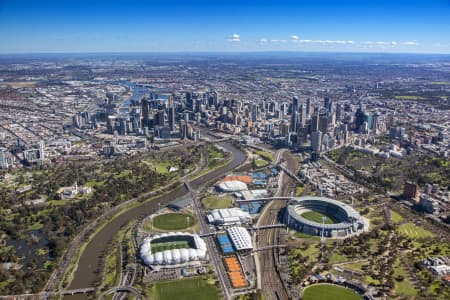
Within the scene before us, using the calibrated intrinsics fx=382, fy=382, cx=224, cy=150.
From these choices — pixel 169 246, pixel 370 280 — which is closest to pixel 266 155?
pixel 169 246

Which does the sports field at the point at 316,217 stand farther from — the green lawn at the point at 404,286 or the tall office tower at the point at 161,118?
the tall office tower at the point at 161,118

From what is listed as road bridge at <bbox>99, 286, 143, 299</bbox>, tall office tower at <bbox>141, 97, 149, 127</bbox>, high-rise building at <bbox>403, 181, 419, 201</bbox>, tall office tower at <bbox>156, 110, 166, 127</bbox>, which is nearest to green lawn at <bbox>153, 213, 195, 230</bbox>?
road bridge at <bbox>99, 286, 143, 299</bbox>

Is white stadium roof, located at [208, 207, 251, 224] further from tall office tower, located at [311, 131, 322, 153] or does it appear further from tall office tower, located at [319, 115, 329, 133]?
tall office tower, located at [319, 115, 329, 133]

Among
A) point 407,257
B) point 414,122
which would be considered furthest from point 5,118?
point 414,122

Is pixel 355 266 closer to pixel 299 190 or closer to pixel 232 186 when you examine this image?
pixel 299 190

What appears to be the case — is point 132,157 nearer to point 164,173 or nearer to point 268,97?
point 164,173
